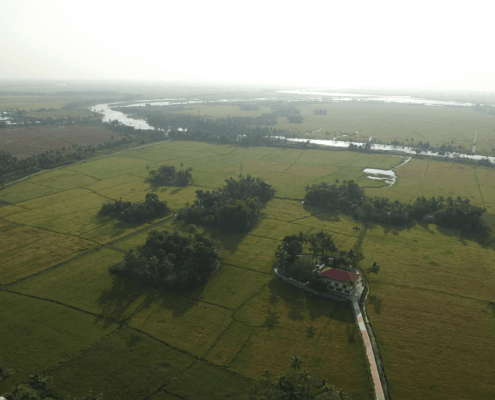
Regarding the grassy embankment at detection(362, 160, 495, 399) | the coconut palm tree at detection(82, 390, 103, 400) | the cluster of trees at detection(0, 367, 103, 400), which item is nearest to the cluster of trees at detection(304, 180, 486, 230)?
the grassy embankment at detection(362, 160, 495, 399)

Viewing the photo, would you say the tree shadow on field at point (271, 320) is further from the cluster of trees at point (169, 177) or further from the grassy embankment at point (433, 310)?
the cluster of trees at point (169, 177)

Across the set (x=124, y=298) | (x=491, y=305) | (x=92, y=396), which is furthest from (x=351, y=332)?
(x=124, y=298)

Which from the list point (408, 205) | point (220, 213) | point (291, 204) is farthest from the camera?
point (291, 204)

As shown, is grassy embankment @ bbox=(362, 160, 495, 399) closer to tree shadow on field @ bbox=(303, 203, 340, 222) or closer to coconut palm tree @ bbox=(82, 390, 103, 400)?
tree shadow on field @ bbox=(303, 203, 340, 222)

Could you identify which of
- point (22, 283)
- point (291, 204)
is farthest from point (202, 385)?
point (291, 204)

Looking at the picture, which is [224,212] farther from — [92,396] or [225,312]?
[92,396]

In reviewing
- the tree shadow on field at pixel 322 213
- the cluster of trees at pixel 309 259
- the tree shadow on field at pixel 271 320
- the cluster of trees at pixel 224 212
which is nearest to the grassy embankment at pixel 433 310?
the cluster of trees at pixel 309 259

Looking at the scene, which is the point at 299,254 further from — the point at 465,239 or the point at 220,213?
Answer: the point at 465,239
